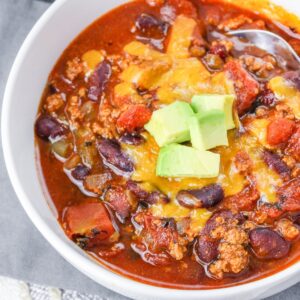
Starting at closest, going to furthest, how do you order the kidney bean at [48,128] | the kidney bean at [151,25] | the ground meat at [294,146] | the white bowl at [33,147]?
1. the white bowl at [33,147]
2. the ground meat at [294,146]
3. the kidney bean at [48,128]
4. the kidney bean at [151,25]

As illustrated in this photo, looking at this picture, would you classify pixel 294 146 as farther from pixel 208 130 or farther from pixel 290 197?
pixel 208 130

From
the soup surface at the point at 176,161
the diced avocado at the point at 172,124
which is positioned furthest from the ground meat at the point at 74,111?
the diced avocado at the point at 172,124

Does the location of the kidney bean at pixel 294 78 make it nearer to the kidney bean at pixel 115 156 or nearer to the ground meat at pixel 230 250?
the ground meat at pixel 230 250

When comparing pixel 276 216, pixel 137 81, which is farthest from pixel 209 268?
pixel 137 81

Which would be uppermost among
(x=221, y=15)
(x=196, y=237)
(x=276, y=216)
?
(x=221, y=15)

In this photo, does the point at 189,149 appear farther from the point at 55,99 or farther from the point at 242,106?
the point at 55,99

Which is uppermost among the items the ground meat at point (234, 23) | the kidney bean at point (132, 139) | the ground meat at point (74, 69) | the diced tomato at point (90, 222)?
the ground meat at point (234, 23)
